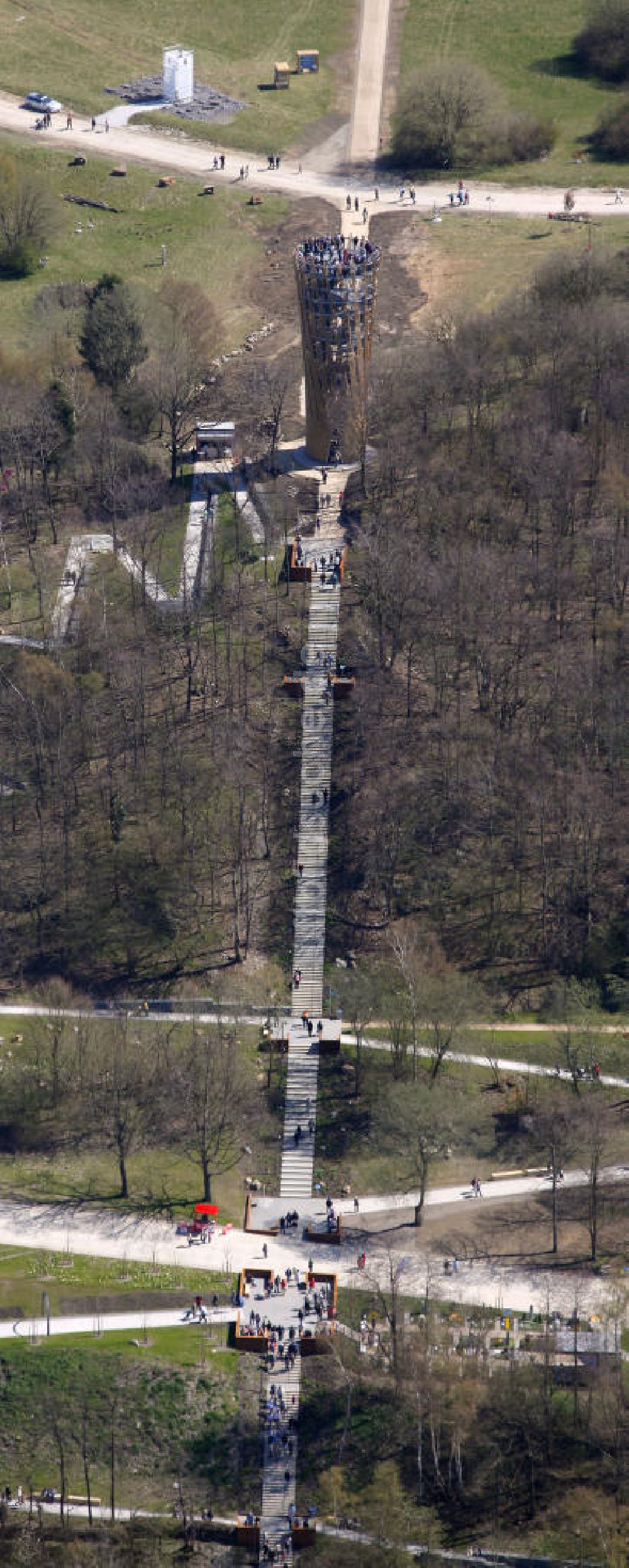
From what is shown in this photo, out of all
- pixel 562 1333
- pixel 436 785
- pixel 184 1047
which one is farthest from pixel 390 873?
pixel 562 1333

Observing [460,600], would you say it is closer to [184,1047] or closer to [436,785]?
[436,785]

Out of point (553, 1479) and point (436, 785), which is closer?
point (553, 1479)

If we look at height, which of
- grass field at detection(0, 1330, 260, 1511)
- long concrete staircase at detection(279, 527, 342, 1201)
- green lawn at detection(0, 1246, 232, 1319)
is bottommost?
grass field at detection(0, 1330, 260, 1511)

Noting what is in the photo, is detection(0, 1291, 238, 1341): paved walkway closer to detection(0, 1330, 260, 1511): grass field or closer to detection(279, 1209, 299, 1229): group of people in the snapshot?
detection(0, 1330, 260, 1511): grass field

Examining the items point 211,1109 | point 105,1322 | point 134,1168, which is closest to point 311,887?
point 211,1109

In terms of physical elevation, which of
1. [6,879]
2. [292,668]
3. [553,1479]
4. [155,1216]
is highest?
[292,668]

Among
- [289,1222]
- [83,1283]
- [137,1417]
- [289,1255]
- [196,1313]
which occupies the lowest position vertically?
[137,1417]

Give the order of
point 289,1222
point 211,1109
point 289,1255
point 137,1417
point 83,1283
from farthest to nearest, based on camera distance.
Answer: point 211,1109 → point 289,1222 → point 289,1255 → point 83,1283 → point 137,1417

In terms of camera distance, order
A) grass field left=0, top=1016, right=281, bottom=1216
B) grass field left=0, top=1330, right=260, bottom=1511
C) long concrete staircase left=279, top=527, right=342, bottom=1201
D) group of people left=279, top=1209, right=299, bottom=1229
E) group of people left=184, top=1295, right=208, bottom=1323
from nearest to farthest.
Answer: grass field left=0, top=1330, right=260, bottom=1511 < group of people left=184, top=1295, right=208, bottom=1323 < group of people left=279, top=1209, right=299, bottom=1229 < grass field left=0, top=1016, right=281, bottom=1216 < long concrete staircase left=279, top=527, right=342, bottom=1201

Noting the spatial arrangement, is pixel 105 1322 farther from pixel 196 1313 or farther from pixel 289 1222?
pixel 289 1222

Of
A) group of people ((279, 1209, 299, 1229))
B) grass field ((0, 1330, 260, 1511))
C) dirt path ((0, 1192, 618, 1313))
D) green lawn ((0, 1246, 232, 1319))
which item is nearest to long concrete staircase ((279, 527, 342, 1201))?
group of people ((279, 1209, 299, 1229))

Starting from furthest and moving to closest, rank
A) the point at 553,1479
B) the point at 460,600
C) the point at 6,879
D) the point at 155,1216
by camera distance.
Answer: the point at 460,600 → the point at 6,879 → the point at 155,1216 → the point at 553,1479
